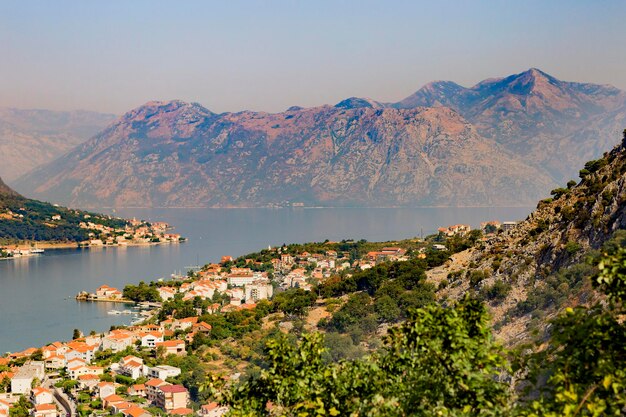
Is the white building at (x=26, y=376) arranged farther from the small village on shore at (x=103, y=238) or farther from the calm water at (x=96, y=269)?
the small village on shore at (x=103, y=238)

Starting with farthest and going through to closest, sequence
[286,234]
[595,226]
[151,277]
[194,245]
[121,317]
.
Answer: [286,234]
[194,245]
[151,277]
[121,317]
[595,226]

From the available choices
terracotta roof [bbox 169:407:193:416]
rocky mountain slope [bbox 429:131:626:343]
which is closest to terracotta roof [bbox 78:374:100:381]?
terracotta roof [bbox 169:407:193:416]

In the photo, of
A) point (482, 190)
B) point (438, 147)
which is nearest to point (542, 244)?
point (482, 190)

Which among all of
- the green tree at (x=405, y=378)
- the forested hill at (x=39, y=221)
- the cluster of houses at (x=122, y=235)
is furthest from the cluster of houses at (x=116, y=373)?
the forested hill at (x=39, y=221)

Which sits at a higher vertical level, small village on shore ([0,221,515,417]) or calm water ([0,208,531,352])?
small village on shore ([0,221,515,417])

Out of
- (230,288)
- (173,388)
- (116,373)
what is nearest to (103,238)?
(230,288)

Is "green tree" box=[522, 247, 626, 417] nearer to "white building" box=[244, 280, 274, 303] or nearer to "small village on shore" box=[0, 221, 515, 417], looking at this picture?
"small village on shore" box=[0, 221, 515, 417]

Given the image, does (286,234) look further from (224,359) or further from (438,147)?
(438,147)
